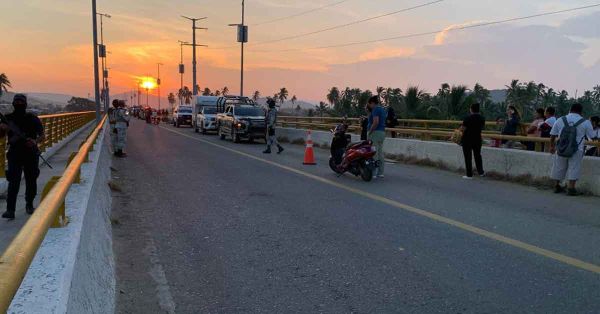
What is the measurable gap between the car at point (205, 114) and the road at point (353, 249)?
20449mm

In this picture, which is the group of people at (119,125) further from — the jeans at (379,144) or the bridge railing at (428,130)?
the bridge railing at (428,130)

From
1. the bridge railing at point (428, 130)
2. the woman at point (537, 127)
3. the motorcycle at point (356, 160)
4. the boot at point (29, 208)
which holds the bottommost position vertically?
the boot at point (29, 208)

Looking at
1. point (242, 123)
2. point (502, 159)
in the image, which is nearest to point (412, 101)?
point (242, 123)

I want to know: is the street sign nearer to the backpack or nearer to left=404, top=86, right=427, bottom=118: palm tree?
left=404, top=86, right=427, bottom=118: palm tree

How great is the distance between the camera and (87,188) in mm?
4965

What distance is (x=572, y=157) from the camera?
29.1 feet

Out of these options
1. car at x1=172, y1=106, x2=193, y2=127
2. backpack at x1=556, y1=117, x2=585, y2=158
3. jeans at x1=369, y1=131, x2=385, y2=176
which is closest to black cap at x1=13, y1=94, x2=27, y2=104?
jeans at x1=369, y1=131, x2=385, y2=176

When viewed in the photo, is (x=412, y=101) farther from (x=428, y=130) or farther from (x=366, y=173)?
(x=366, y=173)

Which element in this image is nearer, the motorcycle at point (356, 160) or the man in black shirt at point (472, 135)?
the motorcycle at point (356, 160)

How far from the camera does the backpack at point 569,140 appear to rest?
28.7 ft

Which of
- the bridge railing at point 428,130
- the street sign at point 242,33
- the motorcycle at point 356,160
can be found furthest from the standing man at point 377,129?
the street sign at point 242,33

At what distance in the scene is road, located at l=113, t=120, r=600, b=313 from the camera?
4.01 metres

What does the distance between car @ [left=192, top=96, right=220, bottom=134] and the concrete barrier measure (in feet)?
83.8

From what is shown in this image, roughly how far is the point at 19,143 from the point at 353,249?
16.4ft
